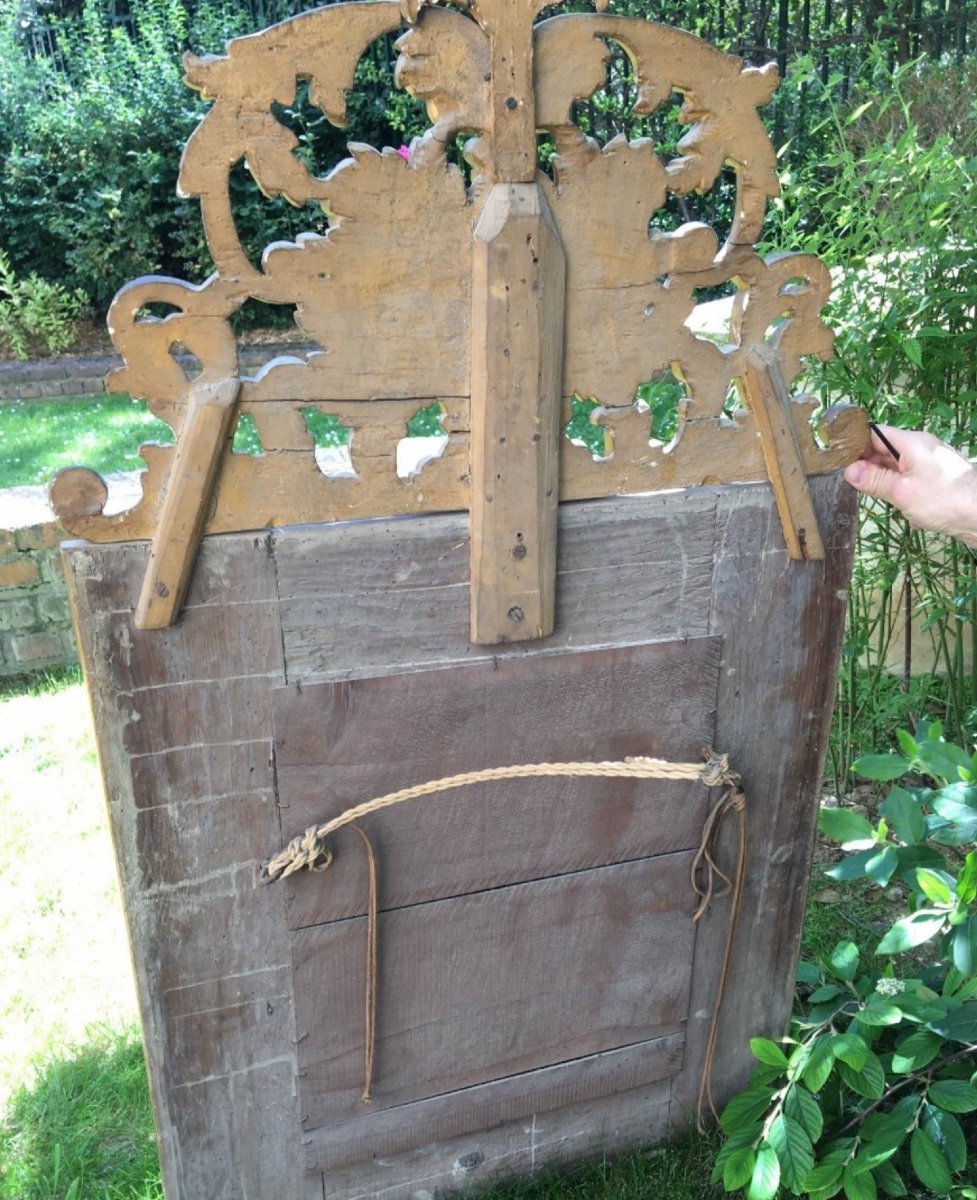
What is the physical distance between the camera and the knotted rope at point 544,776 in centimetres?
145

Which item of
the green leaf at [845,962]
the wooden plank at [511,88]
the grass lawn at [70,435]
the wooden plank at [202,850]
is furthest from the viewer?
the grass lawn at [70,435]

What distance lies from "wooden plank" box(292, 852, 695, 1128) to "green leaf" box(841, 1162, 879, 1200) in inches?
13.0

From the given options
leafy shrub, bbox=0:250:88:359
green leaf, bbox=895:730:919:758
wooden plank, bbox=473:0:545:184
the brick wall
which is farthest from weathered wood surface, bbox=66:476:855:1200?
leafy shrub, bbox=0:250:88:359

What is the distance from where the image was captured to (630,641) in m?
1.54

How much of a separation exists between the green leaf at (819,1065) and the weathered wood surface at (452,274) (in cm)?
92

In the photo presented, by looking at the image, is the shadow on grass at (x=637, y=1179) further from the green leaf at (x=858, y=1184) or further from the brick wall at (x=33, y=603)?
the brick wall at (x=33, y=603)

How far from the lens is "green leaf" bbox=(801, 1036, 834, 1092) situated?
1.66 m

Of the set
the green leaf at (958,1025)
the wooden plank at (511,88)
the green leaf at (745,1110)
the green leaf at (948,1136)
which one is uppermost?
the wooden plank at (511,88)

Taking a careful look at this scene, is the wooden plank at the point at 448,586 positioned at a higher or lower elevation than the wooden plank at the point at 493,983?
higher

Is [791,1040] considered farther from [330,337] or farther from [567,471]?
[330,337]

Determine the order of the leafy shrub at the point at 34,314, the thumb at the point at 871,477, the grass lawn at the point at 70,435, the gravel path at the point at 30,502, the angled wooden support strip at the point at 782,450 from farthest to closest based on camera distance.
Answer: the leafy shrub at the point at 34,314, the grass lawn at the point at 70,435, the gravel path at the point at 30,502, the thumb at the point at 871,477, the angled wooden support strip at the point at 782,450

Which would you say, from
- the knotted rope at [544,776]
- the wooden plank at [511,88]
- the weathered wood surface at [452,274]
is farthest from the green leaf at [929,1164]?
the wooden plank at [511,88]

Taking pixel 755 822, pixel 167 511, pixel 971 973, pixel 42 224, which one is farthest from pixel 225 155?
pixel 42 224

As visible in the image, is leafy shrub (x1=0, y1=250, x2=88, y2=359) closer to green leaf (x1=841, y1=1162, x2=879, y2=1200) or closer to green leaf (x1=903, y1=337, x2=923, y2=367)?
green leaf (x1=903, y1=337, x2=923, y2=367)
